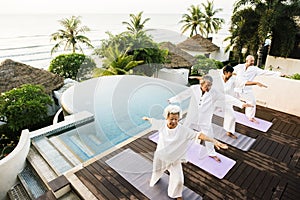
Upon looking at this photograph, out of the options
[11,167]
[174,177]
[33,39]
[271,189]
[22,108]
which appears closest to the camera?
[174,177]

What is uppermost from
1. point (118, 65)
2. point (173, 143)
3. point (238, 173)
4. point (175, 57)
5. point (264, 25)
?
point (264, 25)

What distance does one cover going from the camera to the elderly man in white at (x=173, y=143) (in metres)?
2.31

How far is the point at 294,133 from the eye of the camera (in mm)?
4098

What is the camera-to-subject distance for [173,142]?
7.80ft

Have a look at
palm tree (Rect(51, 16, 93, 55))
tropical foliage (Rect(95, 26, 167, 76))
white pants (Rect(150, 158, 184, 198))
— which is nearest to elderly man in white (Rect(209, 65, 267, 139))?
white pants (Rect(150, 158, 184, 198))

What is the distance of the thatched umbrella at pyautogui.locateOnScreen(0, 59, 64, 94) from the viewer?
7.92 metres

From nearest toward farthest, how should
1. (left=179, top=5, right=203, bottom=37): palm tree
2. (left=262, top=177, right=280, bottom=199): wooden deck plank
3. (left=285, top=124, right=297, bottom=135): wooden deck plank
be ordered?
1. (left=262, top=177, right=280, bottom=199): wooden deck plank
2. (left=285, top=124, right=297, bottom=135): wooden deck plank
3. (left=179, top=5, right=203, bottom=37): palm tree

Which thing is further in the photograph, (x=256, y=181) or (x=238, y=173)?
(x=238, y=173)

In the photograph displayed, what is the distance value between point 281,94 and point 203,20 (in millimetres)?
15962

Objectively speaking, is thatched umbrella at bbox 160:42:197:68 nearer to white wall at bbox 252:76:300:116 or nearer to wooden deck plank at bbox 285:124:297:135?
white wall at bbox 252:76:300:116

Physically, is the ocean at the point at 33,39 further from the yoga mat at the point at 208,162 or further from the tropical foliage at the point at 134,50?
the yoga mat at the point at 208,162

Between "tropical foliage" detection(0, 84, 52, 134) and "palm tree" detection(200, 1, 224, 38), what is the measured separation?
16.2m

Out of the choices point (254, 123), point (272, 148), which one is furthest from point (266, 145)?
point (254, 123)

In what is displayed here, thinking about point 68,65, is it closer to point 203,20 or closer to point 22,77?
point 22,77
